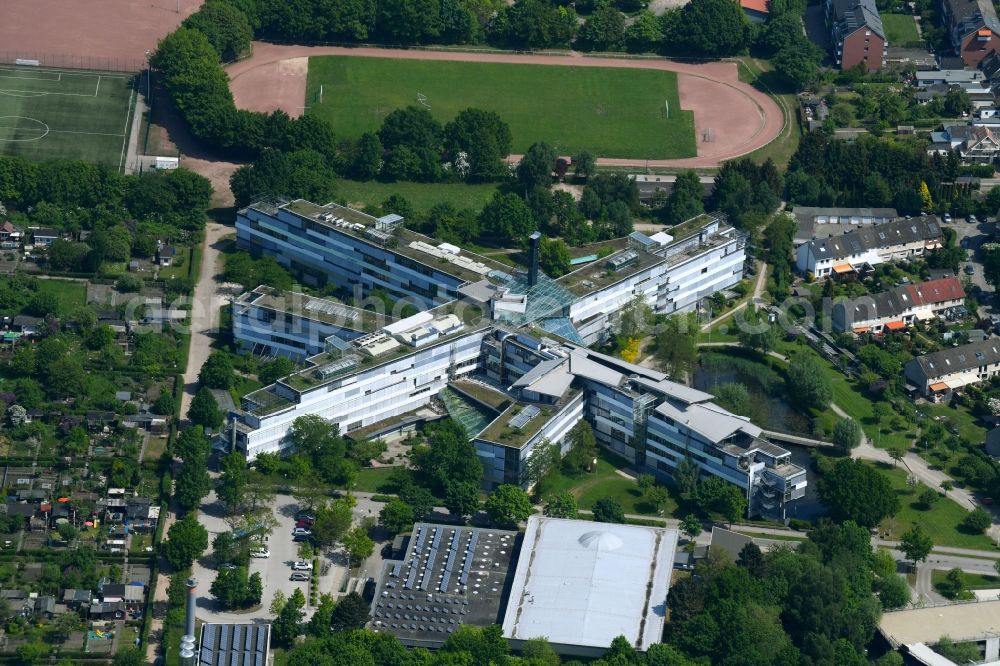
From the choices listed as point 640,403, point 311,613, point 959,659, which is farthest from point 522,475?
point 959,659

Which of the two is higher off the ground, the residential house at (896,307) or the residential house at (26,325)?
the residential house at (896,307)

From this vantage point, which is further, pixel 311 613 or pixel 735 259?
pixel 735 259

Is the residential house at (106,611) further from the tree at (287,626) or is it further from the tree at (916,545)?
the tree at (916,545)

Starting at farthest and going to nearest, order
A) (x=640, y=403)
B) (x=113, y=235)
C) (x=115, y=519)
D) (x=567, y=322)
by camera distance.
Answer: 1. (x=113, y=235)
2. (x=567, y=322)
3. (x=640, y=403)
4. (x=115, y=519)

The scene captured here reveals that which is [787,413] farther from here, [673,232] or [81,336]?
[81,336]

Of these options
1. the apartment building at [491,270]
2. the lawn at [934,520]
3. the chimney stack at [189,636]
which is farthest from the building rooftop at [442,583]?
the lawn at [934,520]

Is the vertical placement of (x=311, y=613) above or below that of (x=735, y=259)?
below
